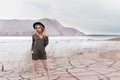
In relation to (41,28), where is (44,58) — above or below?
below

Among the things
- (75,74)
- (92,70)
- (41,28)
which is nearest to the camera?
(41,28)

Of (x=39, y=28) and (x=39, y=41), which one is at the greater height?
(x=39, y=28)

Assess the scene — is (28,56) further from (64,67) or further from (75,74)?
(75,74)

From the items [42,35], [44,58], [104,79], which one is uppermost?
[42,35]

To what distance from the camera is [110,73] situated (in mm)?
6992

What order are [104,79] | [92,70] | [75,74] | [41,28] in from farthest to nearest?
[92,70]
[75,74]
[104,79]
[41,28]

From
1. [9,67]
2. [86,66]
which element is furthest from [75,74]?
[9,67]

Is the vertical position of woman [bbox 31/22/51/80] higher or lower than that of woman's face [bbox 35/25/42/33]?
lower

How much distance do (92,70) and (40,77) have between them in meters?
1.51

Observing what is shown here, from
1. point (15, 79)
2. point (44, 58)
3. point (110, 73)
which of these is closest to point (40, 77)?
point (15, 79)

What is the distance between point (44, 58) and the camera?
18.5ft

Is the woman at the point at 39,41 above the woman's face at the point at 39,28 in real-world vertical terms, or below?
below

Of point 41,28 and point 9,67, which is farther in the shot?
point 9,67

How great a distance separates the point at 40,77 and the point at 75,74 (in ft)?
2.77
